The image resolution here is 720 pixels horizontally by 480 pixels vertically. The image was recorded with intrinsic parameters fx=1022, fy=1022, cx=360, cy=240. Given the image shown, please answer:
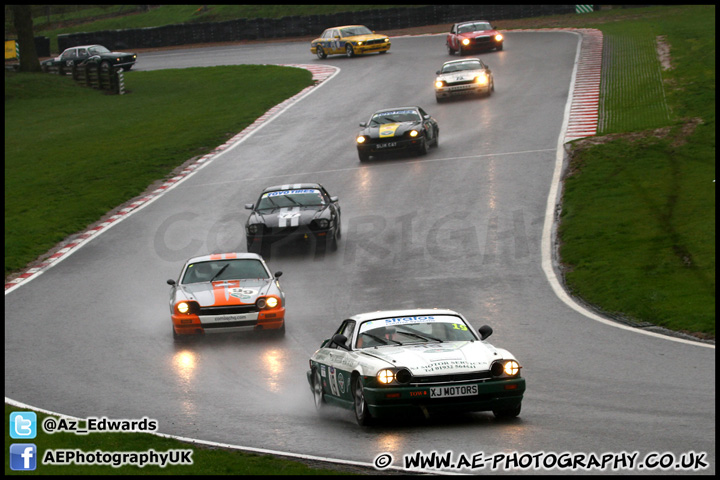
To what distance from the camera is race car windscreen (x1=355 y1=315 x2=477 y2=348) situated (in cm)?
1137

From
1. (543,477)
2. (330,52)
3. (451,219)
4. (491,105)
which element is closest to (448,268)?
(451,219)

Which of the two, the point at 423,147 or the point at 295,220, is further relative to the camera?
the point at 423,147

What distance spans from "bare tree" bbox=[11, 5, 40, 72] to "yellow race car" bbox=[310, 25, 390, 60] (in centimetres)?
1496

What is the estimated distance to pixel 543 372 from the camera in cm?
1309

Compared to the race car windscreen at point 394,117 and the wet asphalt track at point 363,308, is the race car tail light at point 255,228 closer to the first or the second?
the wet asphalt track at point 363,308

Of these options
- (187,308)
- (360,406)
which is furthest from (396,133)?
(360,406)

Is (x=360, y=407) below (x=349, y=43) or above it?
below

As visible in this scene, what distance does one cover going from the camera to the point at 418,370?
402 inches

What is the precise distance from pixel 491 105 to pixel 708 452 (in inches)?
1139

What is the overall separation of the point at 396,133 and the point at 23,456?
72.7 feet

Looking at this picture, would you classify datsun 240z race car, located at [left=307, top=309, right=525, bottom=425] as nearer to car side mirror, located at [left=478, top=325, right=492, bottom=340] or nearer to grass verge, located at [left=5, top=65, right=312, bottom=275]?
car side mirror, located at [left=478, top=325, right=492, bottom=340]

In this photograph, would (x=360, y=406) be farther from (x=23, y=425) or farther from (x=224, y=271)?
(x=224, y=271)

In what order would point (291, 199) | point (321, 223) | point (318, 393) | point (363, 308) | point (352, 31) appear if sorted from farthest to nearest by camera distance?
1. point (352, 31)
2. point (291, 199)
3. point (321, 223)
4. point (363, 308)
5. point (318, 393)

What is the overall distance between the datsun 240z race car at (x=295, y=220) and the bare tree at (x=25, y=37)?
35086 millimetres
